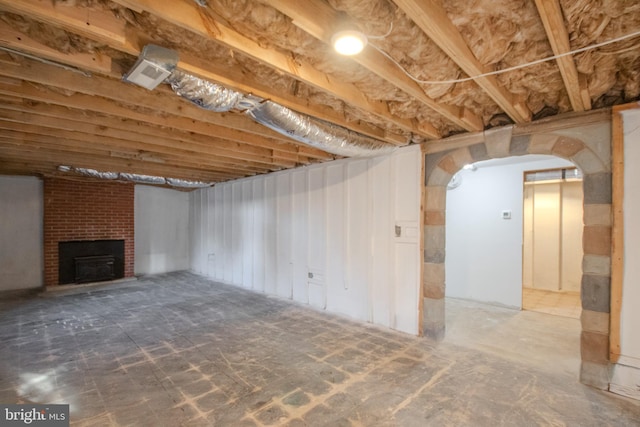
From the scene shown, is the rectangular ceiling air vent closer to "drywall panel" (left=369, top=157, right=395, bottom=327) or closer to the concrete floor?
the concrete floor

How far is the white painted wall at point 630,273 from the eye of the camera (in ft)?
7.43

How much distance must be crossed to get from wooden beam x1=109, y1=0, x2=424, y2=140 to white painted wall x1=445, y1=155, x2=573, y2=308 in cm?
346

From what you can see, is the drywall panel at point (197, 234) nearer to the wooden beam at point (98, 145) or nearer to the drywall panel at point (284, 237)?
the wooden beam at point (98, 145)

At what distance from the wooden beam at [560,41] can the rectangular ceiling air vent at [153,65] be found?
Result: 1.86 metres

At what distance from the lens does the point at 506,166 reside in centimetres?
487

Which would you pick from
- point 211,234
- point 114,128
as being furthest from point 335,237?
point 211,234

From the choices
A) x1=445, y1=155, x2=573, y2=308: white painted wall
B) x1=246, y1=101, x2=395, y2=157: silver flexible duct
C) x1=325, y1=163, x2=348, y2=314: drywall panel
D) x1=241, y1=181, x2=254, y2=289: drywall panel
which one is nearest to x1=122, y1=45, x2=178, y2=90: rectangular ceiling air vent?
x1=246, y1=101, x2=395, y2=157: silver flexible duct

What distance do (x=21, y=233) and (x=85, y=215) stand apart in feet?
3.63

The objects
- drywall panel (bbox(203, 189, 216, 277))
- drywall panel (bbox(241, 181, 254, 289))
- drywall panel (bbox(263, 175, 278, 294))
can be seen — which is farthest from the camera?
drywall panel (bbox(203, 189, 216, 277))

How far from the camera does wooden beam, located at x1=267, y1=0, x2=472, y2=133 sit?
1.37m

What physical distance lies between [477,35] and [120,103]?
2756 millimetres

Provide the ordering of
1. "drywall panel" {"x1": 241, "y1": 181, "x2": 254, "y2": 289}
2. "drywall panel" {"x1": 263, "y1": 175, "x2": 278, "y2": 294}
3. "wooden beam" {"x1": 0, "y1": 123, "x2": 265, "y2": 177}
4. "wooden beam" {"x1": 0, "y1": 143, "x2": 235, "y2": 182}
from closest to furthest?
"wooden beam" {"x1": 0, "y1": 123, "x2": 265, "y2": 177} < "wooden beam" {"x1": 0, "y1": 143, "x2": 235, "y2": 182} < "drywall panel" {"x1": 263, "y1": 175, "x2": 278, "y2": 294} < "drywall panel" {"x1": 241, "y1": 181, "x2": 254, "y2": 289}

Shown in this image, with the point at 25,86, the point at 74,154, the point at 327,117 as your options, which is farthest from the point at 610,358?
the point at 74,154

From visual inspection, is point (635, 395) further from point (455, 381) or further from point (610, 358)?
point (455, 381)
